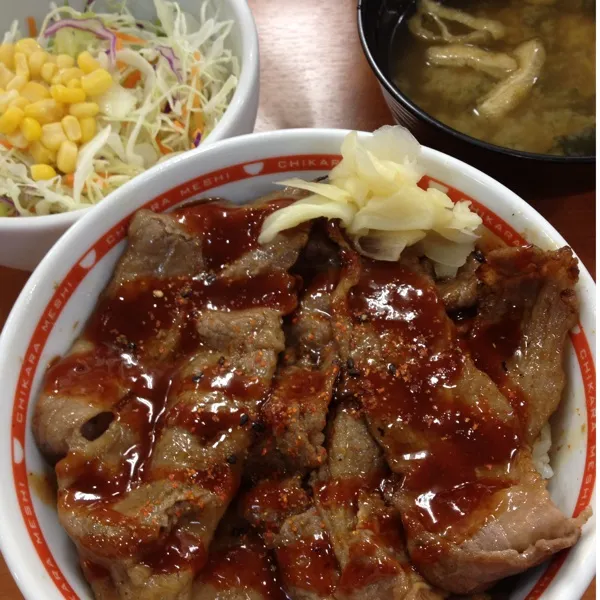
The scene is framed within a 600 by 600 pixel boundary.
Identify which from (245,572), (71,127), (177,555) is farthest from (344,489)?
(71,127)

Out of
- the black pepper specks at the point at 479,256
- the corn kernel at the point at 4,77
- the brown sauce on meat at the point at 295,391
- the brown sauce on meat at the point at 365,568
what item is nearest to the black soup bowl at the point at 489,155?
the black pepper specks at the point at 479,256

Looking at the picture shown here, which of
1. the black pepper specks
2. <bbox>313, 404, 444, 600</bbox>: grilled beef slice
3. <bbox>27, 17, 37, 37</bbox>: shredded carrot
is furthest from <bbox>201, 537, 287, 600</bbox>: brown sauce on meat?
<bbox>27, 17, 37, 37</bbox>: shredded carrot

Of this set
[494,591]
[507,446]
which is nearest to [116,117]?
[507,446]

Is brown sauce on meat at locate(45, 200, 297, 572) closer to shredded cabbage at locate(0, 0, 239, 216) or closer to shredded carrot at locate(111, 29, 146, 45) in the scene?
shredded cabbage at locate(0, 0, 239, 216)

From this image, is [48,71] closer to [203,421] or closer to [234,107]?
[234,107]

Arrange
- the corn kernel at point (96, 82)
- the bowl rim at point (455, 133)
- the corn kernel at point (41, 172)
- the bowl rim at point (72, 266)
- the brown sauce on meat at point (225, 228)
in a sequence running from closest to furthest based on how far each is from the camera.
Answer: the bowl rim at point (72, 266), the brown sauce on meat at point (225, 228), the bowl rim at point (455, 133), the corn kernel at point (41, 172), the corn kernel at point (96, 82)

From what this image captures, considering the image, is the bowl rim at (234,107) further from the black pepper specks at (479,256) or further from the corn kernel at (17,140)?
the black pepper specks at (479,256)

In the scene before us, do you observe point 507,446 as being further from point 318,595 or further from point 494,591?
point 318,595
